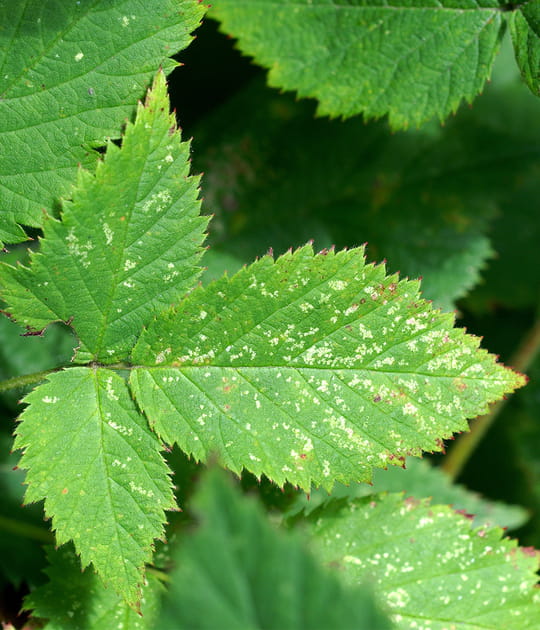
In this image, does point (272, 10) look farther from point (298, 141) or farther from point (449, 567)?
point (449, 567)

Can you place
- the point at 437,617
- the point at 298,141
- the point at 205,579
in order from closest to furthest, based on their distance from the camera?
1. the point at 205,579
2. the point at 437,617
3. the point at 298,141

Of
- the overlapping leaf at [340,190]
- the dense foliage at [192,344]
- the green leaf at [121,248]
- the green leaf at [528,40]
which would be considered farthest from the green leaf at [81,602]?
the green leaf at [528,40]

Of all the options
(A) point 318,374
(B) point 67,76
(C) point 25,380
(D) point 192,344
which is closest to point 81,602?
(C) point 25,380

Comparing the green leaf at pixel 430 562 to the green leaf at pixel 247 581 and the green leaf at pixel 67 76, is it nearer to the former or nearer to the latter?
the green leaf at pixel 247 581

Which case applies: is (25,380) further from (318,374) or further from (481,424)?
(481,424)

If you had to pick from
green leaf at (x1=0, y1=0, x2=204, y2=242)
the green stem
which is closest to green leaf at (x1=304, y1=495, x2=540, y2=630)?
the green stem

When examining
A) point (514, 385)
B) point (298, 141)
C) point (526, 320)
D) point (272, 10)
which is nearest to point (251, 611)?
point (514, 385)
